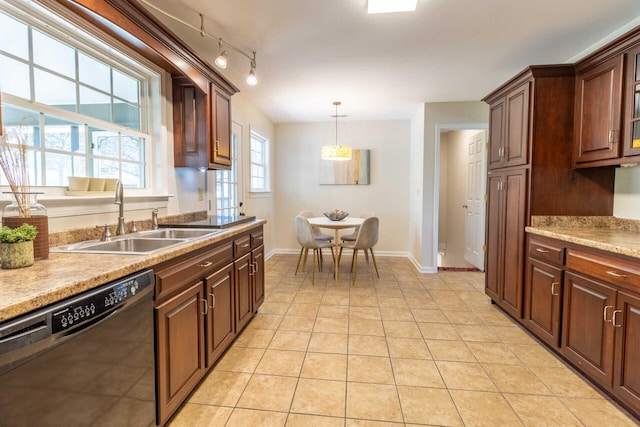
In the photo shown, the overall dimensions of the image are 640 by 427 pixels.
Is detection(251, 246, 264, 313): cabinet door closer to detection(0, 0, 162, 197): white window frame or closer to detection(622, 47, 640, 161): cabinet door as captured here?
detection(0, 0, 162, 197): white window frame

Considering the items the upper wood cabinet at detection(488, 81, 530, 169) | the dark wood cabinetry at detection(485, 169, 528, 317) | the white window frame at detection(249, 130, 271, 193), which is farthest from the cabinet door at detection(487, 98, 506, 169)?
the white window frame at detection(249, 130, 271, 193)

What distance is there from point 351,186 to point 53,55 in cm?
428

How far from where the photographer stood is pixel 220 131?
2.70 meters

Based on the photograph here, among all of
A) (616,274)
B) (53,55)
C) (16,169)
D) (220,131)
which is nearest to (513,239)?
(616,274)

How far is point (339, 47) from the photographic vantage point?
8.43 ft

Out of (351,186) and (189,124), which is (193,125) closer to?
(189,124)

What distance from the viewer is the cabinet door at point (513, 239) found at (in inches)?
97.9

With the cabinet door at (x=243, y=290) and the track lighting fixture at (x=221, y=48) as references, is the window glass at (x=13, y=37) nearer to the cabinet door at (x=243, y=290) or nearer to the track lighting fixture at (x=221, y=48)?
the track lighting fixture at (x=221, y=48)

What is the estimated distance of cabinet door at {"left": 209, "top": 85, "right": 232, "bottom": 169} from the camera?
256 centimetres

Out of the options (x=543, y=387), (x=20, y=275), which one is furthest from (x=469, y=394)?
(x=20, y=275)

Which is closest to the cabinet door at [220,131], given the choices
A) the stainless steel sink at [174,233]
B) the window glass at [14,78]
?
the stainless steel sink at [174,233]

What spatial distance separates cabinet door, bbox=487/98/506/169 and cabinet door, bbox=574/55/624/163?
1.85ft

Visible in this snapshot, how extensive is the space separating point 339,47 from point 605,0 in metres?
1.75

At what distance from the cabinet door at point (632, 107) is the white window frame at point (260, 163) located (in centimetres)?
385
